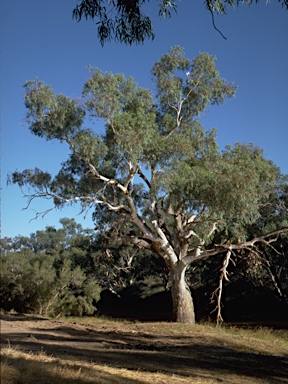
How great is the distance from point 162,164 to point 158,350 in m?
7.74

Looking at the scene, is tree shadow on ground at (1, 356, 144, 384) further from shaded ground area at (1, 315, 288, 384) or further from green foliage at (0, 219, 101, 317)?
green foliage at (0, 219, 101, 317)

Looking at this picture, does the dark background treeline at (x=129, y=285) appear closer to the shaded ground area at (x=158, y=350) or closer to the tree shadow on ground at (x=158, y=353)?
the shaded ground area at (x=158, y=350)

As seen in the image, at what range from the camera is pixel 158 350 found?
1042 cm

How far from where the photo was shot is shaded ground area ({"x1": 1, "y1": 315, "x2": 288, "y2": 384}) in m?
7.77

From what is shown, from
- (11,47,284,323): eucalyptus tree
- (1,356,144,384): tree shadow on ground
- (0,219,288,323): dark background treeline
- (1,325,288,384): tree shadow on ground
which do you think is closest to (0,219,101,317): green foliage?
(0,219,288,323): dark background treeline

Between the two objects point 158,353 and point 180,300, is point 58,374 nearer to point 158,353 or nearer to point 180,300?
point 158,353

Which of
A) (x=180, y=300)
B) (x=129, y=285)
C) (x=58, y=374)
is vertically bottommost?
(x=58, y=374)

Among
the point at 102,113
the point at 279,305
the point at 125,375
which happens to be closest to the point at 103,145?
the point at 102,113

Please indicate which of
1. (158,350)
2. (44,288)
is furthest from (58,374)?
(44,288)

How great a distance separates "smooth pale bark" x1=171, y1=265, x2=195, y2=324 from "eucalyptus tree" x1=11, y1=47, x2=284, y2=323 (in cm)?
4

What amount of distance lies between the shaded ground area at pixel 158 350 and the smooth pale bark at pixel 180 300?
1759 millimetres

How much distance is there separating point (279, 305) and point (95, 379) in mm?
25709

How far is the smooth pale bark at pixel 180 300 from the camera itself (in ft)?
55.8

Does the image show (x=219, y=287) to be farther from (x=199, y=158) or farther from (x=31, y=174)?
(x=31, y=174)
